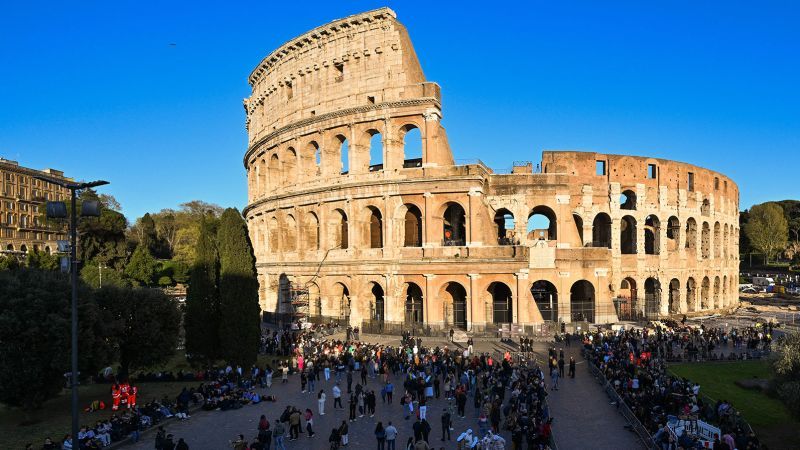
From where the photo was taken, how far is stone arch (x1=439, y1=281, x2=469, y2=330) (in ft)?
111

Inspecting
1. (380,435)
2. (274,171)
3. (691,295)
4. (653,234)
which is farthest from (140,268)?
(691,295)

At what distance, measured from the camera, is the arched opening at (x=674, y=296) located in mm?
43062

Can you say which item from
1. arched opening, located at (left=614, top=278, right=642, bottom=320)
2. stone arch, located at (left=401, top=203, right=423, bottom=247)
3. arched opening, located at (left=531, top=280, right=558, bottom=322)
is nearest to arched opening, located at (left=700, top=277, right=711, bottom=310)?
arched opening, located at (left=614, top=278, right=642, bottom=320)

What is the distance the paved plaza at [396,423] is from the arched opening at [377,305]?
1347cm

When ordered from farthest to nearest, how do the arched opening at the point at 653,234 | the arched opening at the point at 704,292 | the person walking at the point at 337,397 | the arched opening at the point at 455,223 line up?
the arched opening at the point at 704,292 < the arched opening at the point at 653,234 < the arched opening at the point at 455,223 < the person walking at the point at 337,397

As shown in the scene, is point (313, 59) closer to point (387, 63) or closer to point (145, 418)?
point (387, 63)

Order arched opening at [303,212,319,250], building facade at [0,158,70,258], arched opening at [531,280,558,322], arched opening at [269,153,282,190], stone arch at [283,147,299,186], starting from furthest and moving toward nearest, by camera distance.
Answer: building facade at [0,158,70,258] → arched opening at [269,153,282,190] → stone arch at [283,147,299,186] → arched opening at [303,212,319,250] → arched opening at [531,280,558,322]

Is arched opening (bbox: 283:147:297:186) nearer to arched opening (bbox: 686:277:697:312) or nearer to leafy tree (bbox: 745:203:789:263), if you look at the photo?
arched opening (bbox: 686:277:697:312)

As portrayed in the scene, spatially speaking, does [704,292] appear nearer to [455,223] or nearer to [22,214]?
[455,223]

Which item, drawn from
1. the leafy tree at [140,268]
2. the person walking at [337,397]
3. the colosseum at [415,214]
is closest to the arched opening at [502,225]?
the colosseum at [415,214]

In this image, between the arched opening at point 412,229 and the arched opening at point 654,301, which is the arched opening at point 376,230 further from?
the arched opening at point 654,301

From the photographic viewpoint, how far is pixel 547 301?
38281 millimetres

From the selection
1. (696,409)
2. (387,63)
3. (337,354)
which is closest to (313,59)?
(387,63)

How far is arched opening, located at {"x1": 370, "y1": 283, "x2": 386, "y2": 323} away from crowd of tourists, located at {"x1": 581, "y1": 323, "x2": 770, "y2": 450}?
12842mm
